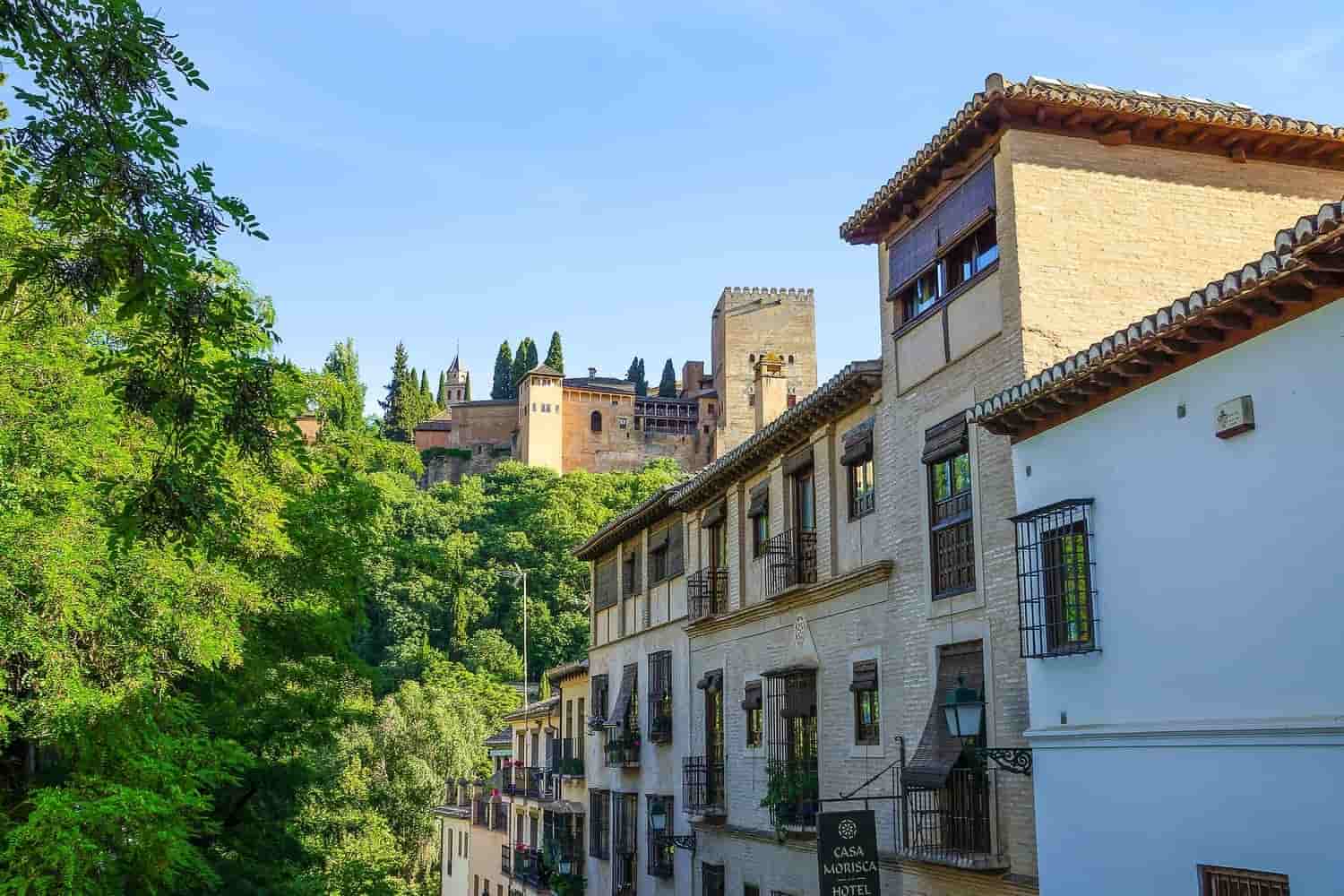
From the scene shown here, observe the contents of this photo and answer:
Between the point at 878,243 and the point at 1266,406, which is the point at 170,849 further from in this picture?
the point at 1266,406

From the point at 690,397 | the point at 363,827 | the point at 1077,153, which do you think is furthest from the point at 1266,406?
the point at 690,397

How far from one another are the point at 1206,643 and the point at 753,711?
39.0 ft

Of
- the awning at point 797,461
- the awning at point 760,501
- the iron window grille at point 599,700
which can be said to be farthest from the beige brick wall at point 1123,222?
the iron window grille at point 599,700

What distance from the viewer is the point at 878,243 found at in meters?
17.0

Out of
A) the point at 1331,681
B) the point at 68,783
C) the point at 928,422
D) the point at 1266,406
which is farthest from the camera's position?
the point at 68,783

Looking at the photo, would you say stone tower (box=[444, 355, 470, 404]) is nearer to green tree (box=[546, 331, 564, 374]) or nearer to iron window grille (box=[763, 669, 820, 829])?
green tree (box=[546, 331, 564, 374])

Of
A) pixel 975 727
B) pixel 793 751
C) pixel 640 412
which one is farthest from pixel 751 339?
pixel 975 727

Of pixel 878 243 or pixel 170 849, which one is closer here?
pixel 170 849

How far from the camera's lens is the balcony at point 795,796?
58.3 ft

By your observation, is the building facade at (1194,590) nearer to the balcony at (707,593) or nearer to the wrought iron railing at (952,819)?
the wrought iron railing at (952,819)

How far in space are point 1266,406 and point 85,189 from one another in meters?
7.79

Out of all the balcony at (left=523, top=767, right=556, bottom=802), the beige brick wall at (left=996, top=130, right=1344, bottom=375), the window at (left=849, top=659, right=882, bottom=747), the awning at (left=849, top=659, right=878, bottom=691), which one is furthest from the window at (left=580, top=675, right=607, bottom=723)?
the beige brick wall at (left=996, top=130, right=1344, bottom=375)

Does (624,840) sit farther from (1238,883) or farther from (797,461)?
(1238,883)

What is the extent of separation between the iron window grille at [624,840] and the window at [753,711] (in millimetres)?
6165
